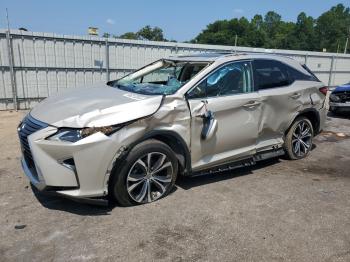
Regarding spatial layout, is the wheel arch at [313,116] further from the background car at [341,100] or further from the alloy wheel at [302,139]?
the background car at [341,100]

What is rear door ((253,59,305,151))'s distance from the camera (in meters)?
5.04

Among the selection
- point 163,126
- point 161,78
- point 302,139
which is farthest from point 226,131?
point 302,139

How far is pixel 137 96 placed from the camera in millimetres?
4125

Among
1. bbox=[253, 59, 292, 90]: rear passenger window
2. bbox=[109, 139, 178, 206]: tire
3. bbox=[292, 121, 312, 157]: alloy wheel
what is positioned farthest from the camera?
bbox=[292, 121, 312, 157]: alloy wheel

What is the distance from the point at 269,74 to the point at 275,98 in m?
0.39

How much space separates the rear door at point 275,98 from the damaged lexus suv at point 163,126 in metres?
0.02

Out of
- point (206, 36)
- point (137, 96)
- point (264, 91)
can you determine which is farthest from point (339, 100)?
point (206, 36)

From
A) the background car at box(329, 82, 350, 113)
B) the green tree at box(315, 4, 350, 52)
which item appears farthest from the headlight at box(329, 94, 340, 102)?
the green tree at box(315, 4, 350, 52)

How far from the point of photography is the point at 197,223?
3.72 m

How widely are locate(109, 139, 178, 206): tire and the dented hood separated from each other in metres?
0.38

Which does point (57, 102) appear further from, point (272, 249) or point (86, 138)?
point (272, 249)

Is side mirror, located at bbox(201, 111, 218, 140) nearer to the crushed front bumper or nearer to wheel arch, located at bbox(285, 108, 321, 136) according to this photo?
the crushed front bumper

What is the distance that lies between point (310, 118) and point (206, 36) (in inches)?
3757

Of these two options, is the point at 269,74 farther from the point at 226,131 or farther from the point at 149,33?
the point at 149,33
